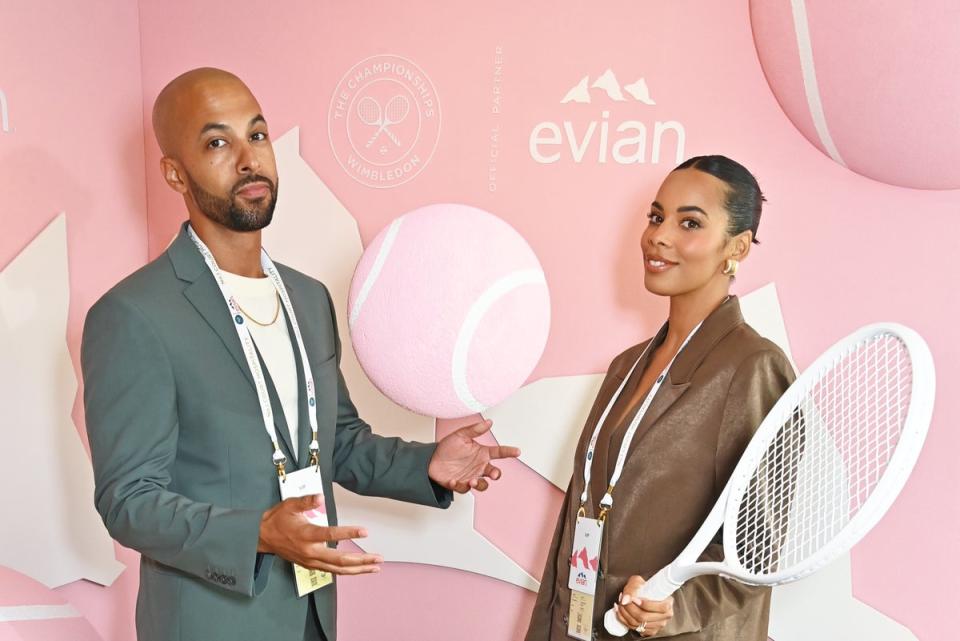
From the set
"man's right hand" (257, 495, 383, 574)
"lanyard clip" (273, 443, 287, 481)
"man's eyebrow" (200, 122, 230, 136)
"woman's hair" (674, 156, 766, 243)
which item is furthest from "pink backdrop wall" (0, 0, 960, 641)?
"man's right hand" (257, 495, 383, 574)

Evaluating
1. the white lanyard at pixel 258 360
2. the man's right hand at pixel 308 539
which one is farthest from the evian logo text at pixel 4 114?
the man's right hand at pixel 308 539

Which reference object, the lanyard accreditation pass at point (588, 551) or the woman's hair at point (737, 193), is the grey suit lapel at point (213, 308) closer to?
the lanyard accreditation pass at point (588, 551)

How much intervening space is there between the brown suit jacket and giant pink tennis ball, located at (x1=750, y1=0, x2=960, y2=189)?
0.51m

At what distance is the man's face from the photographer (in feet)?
4.56

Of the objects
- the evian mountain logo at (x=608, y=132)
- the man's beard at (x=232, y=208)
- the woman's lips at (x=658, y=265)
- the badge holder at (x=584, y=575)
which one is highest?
the evian mountain logo at (x=608, y=132)

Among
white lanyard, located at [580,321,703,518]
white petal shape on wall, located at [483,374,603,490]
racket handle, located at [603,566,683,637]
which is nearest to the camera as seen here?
racket handle, located at [603,566,683,637]

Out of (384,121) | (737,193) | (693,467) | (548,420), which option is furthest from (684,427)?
(384,121)

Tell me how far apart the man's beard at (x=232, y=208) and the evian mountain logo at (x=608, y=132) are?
0.75 meters

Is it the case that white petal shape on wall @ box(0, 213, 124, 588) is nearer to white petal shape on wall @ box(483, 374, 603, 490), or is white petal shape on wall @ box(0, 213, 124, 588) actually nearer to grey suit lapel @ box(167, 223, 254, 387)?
grey suit lapel @ box(167, 223, 254, 387)

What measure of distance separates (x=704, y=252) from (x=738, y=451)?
1.18 feet

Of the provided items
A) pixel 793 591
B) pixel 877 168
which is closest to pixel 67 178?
pixel 877 168

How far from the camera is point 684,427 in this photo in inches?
53.9

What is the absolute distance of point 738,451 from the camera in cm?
132

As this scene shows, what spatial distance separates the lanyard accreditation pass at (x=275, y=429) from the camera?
4.41 ft
